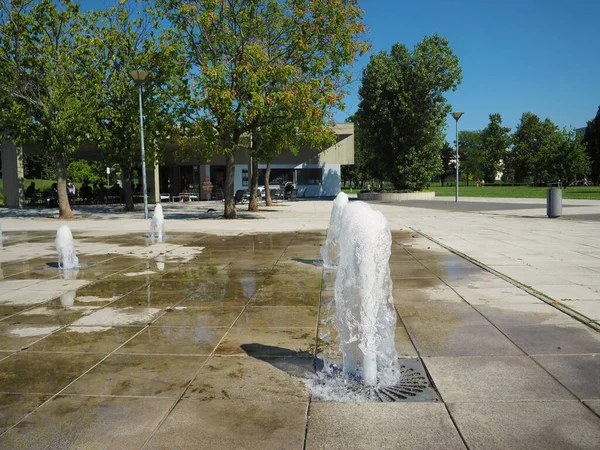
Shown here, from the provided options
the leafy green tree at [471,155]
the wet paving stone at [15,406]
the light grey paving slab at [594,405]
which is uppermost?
the leafy green tree at [471,155]

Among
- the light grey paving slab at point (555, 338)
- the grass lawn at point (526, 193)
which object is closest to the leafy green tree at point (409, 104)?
the grass lawn at point (526, 193)

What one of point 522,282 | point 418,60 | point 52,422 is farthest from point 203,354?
point 418,60

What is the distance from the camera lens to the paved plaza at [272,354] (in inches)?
124

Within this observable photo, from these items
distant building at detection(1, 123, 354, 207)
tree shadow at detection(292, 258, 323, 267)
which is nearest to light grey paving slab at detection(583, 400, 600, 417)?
tree shadow at detection(292, 258, 323, 267)

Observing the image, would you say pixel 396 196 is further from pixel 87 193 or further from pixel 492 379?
pixel 492 379

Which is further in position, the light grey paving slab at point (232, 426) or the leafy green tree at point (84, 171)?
the leafy green tree at point (84, 171)

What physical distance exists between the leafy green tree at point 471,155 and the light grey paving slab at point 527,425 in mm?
110608

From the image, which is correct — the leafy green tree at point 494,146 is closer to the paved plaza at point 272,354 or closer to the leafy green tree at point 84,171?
the leafy green tree at point 84,171

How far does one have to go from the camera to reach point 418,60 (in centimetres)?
3628

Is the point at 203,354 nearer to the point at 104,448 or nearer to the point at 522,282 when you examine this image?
the point at 104,448

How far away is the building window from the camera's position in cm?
4303

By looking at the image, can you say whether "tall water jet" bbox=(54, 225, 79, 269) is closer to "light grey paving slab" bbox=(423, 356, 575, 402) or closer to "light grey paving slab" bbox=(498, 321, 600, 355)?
"light grey paving slab" bbox=(423, 356, 575, 402)

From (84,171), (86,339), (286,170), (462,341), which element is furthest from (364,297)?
(84,171)

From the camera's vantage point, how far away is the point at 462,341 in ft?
16.0
